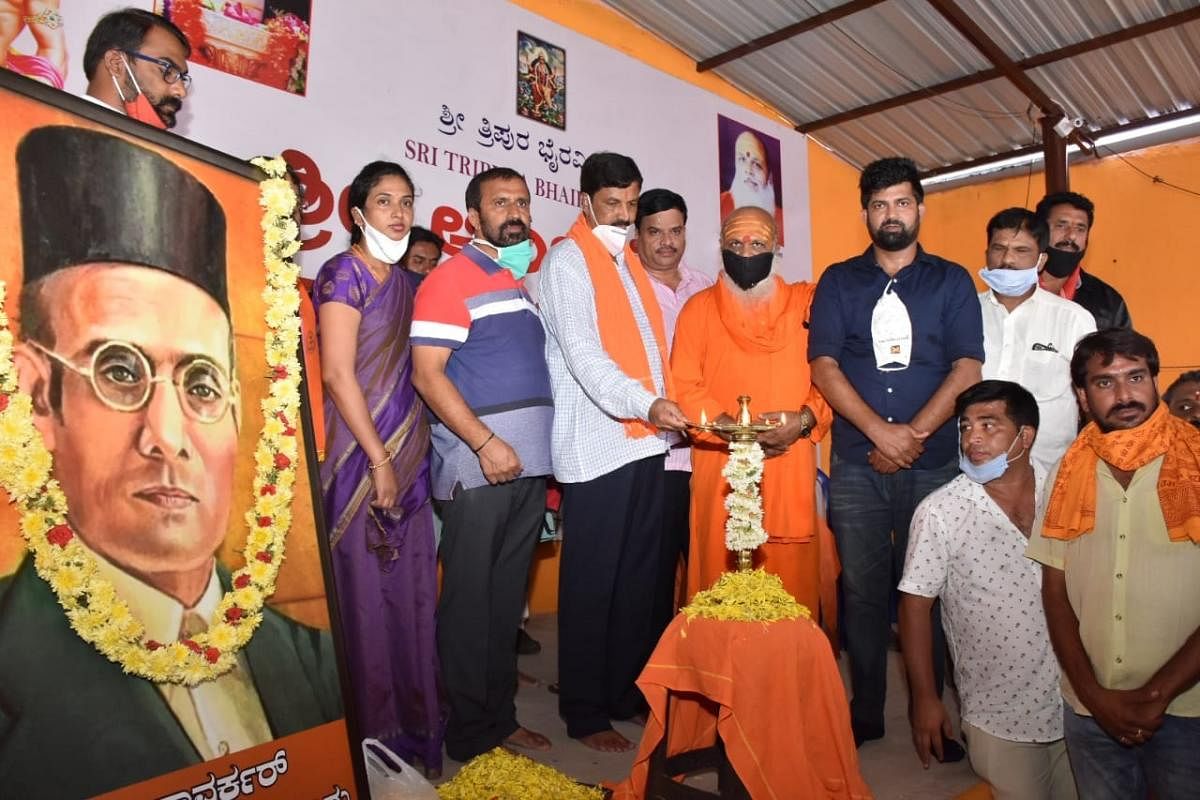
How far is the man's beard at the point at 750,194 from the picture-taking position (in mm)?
7047

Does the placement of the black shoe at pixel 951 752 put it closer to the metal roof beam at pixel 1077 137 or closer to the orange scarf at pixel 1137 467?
the orange scarf at pixel 1137 467

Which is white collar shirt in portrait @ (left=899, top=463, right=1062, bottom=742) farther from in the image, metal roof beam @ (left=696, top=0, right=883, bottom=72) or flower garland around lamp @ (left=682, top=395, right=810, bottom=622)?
metal roof beam @ (left=696, top=0, right=883, bottom=72)

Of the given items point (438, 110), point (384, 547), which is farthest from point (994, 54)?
point (384, 547)

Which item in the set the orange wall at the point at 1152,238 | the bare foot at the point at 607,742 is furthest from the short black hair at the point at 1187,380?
the orange wall at the point at 1152,238

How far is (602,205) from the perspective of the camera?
10.8 feet

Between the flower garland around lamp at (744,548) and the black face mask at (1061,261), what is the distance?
2118 mm

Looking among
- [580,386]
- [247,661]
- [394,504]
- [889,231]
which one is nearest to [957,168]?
[889,231]

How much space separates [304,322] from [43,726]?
152 cm

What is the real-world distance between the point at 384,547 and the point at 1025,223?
2643 mm

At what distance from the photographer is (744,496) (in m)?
2.39

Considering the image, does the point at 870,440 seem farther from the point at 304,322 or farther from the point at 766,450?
the point at 304,322

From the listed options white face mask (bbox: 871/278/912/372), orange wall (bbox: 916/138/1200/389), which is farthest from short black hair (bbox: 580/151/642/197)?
orange wall (bbox: 916/138/1200/389)

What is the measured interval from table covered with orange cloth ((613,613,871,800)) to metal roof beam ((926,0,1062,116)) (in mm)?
5270

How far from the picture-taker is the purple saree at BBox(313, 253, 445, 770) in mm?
2885
